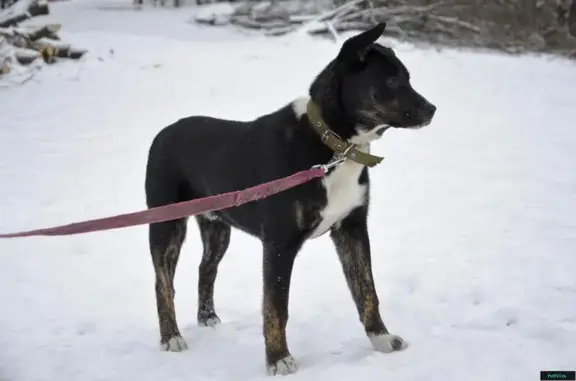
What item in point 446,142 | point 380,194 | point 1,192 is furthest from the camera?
point 446,142

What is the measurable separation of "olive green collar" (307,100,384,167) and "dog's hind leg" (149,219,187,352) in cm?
137

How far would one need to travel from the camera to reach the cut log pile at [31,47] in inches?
490

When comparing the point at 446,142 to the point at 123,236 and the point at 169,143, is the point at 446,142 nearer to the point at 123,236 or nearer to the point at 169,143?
the point at 123,236

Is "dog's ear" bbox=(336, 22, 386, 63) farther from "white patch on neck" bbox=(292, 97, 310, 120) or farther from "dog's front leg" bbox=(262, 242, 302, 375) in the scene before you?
"dog's front leg" bbox=(262, 242, 302, 375)

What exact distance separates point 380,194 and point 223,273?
2389mm

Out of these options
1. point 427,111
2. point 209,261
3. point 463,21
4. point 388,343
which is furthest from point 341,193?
point 463,21

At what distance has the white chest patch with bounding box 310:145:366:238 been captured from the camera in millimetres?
3902

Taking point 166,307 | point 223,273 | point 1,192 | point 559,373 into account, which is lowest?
point 1,192

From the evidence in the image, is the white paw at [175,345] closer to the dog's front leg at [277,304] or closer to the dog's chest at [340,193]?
the dog's front leg at [277,304]

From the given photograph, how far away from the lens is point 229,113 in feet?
34.8

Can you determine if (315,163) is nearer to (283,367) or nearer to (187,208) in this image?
(187,208)

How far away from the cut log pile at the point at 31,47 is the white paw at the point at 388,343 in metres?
9.87

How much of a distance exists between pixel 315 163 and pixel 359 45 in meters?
0.63

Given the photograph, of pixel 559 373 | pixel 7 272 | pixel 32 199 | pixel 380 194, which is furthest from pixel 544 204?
pixel 32 199
